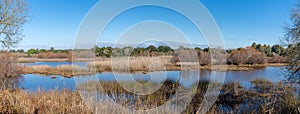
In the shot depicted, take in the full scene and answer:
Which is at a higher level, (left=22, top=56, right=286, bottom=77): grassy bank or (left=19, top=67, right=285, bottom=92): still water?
(left=22, top=56, right=286, bottom=77): grassy bank

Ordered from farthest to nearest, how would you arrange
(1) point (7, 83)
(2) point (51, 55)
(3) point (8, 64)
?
(2) point (51, 55), (3) point (8, 64), (1) point (7, 83)

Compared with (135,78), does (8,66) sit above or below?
above

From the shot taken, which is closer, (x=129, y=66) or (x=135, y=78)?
(x=135, y=78)

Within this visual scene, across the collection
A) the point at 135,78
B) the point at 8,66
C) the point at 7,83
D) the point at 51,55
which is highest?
the point at 51,55

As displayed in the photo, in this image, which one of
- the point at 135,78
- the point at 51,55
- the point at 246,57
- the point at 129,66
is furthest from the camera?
the point at 51,55

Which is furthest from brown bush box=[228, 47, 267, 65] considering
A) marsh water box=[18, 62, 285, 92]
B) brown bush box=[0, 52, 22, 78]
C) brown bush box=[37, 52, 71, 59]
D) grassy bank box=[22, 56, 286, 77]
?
brown bush box=[37, 52, 71, 59]

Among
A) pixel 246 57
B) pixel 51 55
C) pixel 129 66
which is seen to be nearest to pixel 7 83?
pixel 129 66

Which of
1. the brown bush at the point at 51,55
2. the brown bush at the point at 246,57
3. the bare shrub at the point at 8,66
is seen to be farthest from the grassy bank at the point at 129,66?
the brown bush at the point at 51,55

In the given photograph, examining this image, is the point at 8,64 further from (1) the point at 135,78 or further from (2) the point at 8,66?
(1) the point at 135,78

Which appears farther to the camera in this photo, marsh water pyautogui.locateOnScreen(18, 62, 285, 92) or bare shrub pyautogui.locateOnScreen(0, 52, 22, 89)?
marsh water pyautogui.locateOnScreen(18, 62, 285, 92)

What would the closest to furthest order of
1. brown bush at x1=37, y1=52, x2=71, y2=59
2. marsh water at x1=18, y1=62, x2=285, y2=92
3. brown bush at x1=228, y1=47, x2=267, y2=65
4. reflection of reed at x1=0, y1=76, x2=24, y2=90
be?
reflection of reed at x1=0, y1=76, x2=24, y2=90, marsh water at x1=18, y1=62, x2=285, y2=92, brown bush at x1=228, y1=47, x2=267, y2=65, brown bush at x1=37, y1=52, x2=71, y2=59

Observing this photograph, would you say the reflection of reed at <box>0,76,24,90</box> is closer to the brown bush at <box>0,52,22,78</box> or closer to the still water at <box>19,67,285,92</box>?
the brown bush at <box>0,52,22,78</box>

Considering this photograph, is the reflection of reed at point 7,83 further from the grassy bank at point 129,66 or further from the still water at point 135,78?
the grassy bank at point 129,66

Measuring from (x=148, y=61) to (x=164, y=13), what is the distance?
32.2ft
